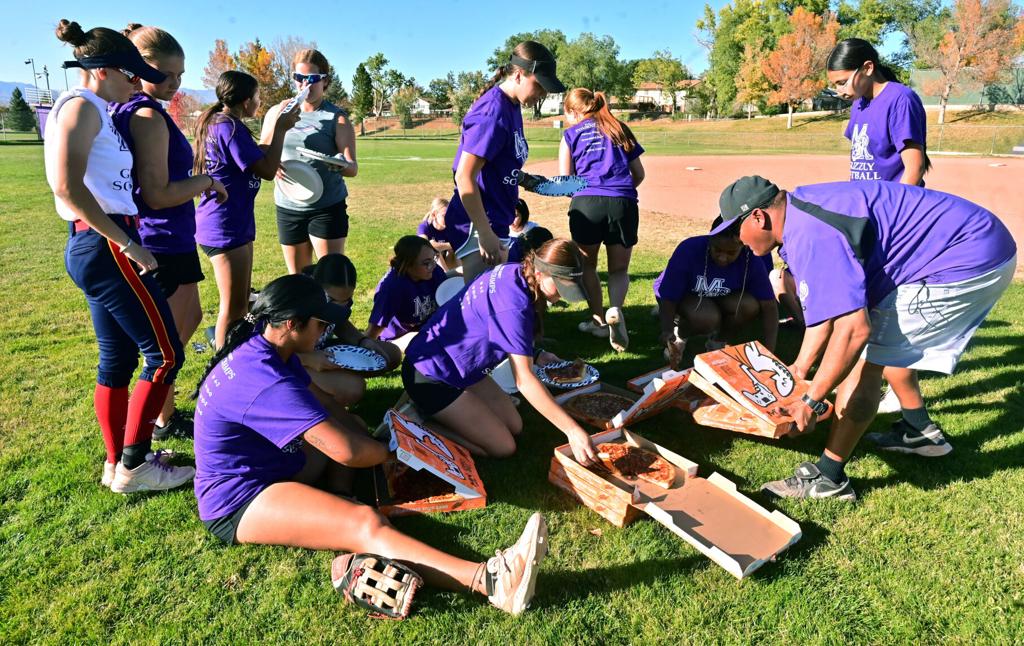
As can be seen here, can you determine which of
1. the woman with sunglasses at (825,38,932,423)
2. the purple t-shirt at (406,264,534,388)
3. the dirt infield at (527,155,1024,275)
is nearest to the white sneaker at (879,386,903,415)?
the woman with sunglasses at (825,38,932,423)

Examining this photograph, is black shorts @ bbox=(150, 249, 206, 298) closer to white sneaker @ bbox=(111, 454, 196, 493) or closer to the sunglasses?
white sneaker @ bbox=(111, 454, 196, 493)

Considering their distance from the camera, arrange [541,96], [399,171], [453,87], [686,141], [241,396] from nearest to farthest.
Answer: [241,396]
[541,96]
[399,171]
[686,141]
[453,87]

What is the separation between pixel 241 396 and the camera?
2.60m

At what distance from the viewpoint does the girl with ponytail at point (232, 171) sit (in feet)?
13.5

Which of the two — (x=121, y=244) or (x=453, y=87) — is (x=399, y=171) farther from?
(x=453, y=87)

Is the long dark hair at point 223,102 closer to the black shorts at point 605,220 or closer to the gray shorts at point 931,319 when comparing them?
the black shorts at point 605,220

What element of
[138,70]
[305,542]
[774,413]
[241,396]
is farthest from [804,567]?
[138,70]

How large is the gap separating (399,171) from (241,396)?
20.5m

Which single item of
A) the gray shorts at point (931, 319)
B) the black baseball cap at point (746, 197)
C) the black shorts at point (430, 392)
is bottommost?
the black shorts at point (430, 392)

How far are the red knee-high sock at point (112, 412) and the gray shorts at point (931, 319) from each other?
152 inches

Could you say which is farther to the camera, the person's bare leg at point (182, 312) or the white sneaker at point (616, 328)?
the white sneaker at point (616, 328)

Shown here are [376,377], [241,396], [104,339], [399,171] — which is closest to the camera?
[241,396]

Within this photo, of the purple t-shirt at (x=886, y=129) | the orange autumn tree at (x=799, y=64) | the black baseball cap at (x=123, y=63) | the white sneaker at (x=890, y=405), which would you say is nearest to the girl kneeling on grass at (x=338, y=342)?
the black baseball cap at (x=123, y=63)

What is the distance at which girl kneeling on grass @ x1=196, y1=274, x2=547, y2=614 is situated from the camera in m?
2.57
